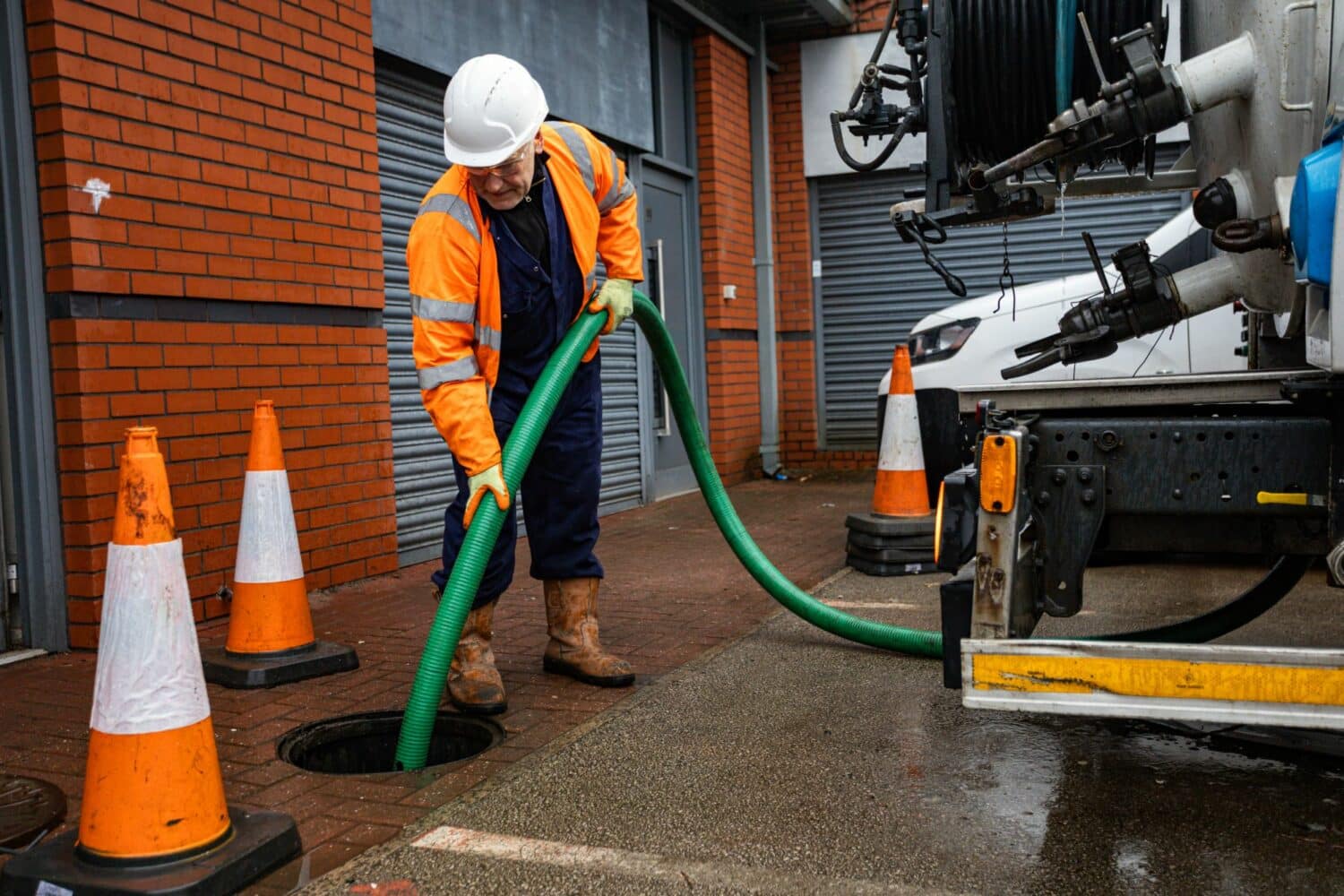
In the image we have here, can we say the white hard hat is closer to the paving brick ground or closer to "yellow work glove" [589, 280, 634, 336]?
"yellow work glove" [589, 280, 634, 336]

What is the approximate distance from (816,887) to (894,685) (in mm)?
1658

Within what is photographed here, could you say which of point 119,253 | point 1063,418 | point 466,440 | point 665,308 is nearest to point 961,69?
point 1063,418

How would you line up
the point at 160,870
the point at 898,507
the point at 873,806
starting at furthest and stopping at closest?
the point at 898,507, the point at 873,806, the point at 160,870

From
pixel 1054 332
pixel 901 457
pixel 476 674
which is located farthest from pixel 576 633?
pixel 1054 332

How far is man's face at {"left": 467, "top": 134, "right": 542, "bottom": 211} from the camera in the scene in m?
3.73

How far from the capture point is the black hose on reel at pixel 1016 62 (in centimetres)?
342

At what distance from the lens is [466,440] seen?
363 centimetres

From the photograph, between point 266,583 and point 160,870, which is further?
point 266,583

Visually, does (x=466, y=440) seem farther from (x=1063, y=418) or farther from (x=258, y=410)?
(x=1063, y=418)

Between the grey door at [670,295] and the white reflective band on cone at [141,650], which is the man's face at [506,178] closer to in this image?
the white reflective band on cone at [141,650]

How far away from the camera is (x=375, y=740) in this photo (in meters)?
3.98

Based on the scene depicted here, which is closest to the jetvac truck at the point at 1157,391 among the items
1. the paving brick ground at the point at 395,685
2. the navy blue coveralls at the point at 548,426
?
the navy blue coveralls at the point at 548,426

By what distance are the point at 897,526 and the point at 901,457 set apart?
40cm

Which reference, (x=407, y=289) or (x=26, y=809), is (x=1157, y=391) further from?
(x=407, y=289)
